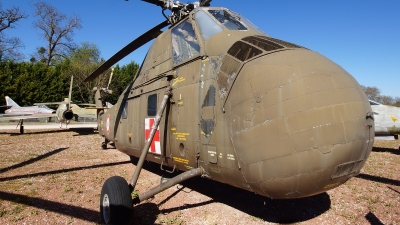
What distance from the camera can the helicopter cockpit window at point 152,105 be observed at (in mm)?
5586

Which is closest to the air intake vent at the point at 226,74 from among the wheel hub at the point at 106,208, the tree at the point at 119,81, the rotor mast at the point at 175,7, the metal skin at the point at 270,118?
the metal skin at the point at 270,118

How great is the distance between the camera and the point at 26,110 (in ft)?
88.1

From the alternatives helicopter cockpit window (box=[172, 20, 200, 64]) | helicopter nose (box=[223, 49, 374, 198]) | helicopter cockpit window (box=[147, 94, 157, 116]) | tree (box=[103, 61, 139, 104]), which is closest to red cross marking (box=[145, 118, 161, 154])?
helicopter cockpit window (box=[147, 94, 157, 116])

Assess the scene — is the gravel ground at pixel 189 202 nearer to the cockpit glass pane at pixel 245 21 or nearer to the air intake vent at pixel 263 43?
the air intake vent at pixel 263 43

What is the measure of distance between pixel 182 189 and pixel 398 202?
4.72 meters

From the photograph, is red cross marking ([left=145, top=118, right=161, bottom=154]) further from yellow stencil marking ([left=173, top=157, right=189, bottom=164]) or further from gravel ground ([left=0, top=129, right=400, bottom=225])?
gravel ground ([left=0, top=129, right=400, bottom=225])

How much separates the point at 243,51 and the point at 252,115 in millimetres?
1063

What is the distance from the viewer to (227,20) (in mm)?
4691

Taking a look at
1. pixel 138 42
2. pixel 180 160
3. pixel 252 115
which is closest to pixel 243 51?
pixel 252 115

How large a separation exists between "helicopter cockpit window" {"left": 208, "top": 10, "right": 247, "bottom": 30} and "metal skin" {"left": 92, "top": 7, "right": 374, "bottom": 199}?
18cm

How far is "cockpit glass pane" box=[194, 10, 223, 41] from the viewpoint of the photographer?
14.6 ft

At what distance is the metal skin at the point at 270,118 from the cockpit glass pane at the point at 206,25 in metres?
0.09

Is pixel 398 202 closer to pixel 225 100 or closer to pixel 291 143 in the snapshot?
pixel 291 143

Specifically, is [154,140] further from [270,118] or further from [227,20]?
[270,118]
